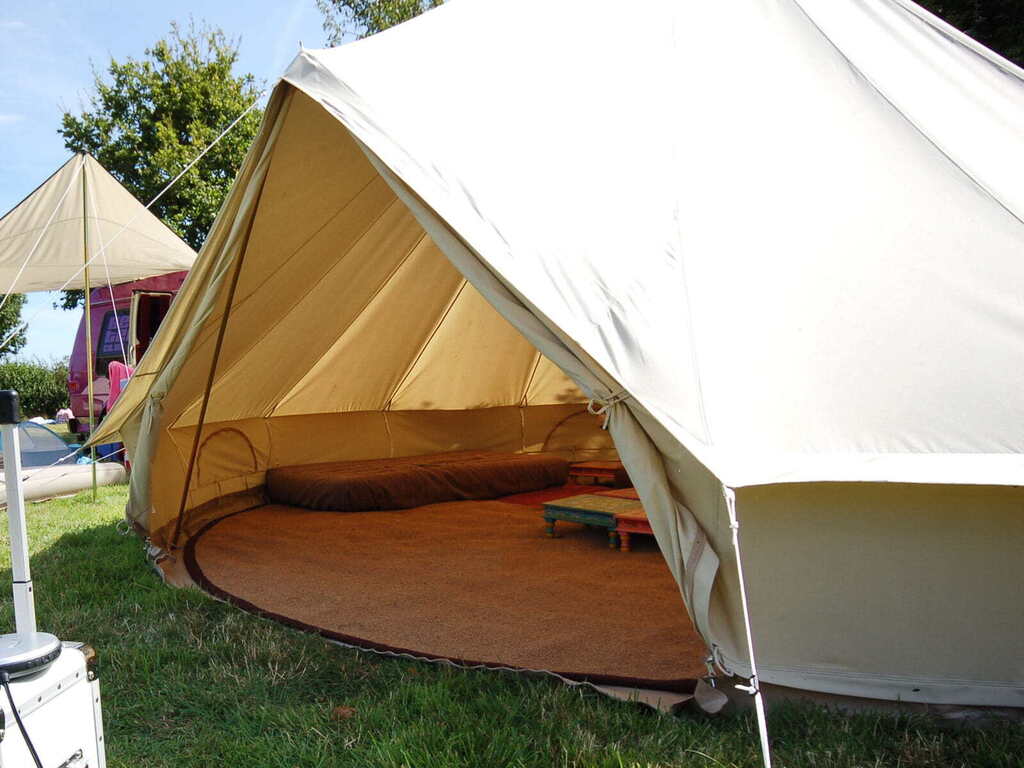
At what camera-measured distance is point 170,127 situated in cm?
1609

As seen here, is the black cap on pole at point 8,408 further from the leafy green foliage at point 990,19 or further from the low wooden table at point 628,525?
the leafy green foliage at point 990,19

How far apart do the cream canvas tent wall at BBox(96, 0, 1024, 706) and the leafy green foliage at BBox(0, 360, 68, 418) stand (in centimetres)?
1518

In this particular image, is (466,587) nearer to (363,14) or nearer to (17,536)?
(17,536)

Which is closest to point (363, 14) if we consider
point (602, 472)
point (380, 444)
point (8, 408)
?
point (380, 444)

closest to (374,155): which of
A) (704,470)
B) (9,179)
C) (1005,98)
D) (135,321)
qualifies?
(704,470)

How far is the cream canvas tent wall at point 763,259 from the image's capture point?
1964 mm

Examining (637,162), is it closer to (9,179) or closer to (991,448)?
(991,448)

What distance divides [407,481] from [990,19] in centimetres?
676

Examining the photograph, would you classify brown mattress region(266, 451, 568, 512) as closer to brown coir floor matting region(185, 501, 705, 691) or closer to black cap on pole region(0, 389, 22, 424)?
brown coir floor matting region(185, 501, 705, 691)

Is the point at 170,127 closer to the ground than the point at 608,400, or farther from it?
farther from it

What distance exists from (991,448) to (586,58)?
1.77 meters

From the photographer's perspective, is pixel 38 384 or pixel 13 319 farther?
pixel 13 319

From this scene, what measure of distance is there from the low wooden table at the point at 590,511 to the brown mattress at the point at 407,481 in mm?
1144

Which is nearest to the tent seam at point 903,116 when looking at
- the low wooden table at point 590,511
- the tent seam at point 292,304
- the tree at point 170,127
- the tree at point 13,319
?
the tent seam at point 292,304
